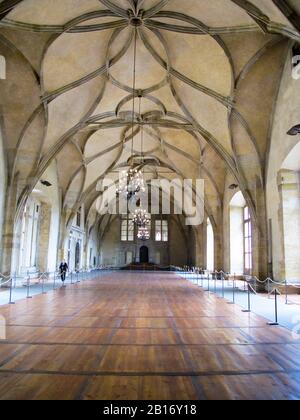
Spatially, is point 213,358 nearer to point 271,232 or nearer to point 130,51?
point 271,232

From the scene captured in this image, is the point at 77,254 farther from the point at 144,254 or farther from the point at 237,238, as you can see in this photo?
the point at 237,238

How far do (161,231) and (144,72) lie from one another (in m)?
25.1

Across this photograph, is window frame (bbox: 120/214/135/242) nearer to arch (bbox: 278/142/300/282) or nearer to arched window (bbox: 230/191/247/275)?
arched window (bbox: 230/191/247/275)

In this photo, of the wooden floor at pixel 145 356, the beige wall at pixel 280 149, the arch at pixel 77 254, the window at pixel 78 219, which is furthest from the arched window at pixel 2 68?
the arch at pixel 77 254

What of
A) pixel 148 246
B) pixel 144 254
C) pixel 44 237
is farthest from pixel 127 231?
pixel 44 237

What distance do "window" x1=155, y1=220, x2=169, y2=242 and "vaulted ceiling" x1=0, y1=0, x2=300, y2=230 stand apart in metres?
20.0

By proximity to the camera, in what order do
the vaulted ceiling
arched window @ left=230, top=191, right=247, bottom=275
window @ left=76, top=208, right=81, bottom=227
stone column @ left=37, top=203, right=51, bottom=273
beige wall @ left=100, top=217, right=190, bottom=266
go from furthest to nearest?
1. beige wall @ left=100, top=217, right=190, bottom=266
2. window @ left=76, top=208, right=81, bottom=227
3. stone column @ left=37, top=203, right=51, bottom=273
4. arched window @ left=230, top=191, right=247, bottom=275
5. the vaulted ceiling

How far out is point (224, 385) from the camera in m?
3.36

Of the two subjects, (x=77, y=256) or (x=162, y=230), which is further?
(x=162, y=230)

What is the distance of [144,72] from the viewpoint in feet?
45.3

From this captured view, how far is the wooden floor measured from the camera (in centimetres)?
323

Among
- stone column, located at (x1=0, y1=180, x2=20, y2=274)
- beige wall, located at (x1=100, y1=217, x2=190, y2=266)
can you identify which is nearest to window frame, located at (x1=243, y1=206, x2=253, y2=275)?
stone column, located at (x1=0, y1=180, x2=20, y2=274)

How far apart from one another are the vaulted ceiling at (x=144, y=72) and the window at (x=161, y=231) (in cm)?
1998

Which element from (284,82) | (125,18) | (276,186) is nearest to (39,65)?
(125,18)
